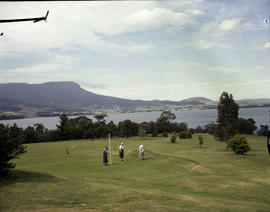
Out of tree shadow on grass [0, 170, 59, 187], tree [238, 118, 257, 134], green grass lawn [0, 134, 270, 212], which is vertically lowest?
green grass lawn [0, 134, 270, 212]

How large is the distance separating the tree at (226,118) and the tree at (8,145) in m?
43.2

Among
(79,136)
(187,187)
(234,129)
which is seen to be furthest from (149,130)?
(187,187)

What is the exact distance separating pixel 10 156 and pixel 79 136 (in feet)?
268

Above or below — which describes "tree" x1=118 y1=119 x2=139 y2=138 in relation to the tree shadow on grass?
above

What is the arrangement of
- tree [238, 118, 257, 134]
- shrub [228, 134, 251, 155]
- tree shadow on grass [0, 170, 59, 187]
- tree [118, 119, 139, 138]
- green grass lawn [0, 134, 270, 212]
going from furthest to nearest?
tree [238, 118, 257, 134], tree [118, 119, 139, 138], shrub [228, 134, 251, 155], tree shadow on grass [0, 170, 59, 187], green grass lawn [0, 134, 270, 212]

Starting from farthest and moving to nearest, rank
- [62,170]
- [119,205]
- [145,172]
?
[62,170], [145,172], [119,205]

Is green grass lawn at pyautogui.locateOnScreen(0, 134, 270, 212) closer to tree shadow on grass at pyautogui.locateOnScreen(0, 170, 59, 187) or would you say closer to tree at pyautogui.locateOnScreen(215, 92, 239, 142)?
tree shadow on grass at pyautogui.locateOnScreen(0, 170, 59, 187)

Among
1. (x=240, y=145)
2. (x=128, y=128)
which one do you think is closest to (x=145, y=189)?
(x=240, y=145)

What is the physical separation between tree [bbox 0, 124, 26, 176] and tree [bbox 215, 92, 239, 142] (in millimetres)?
43161

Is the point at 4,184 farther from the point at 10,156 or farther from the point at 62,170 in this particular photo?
the point at 62,170

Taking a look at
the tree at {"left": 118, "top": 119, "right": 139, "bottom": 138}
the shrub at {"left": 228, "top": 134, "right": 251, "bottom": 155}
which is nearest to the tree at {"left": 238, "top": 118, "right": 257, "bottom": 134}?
the tree at {"left": 118, "top": 119, "right": 139, "bottom": 138}

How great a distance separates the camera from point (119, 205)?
11.6 m

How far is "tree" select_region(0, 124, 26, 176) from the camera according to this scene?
1652 cm

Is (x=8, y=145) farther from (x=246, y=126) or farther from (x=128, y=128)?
(x=246, y=126)
